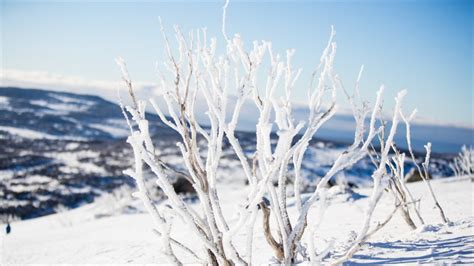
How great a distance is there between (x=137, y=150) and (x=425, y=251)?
2.80 metres

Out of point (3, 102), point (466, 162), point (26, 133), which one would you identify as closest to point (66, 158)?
point (26, 133)

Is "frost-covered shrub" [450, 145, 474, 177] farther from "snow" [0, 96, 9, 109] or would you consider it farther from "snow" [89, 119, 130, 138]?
"snow" [0, 96, 9, 109]

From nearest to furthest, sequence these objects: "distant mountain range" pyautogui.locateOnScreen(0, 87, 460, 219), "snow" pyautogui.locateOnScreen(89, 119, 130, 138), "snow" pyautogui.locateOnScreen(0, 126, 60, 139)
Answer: "distant mountain range" pyautogui.locateOnScreen(0, 87, 460, 219) → "snow" pyautogui.locateOnScreen(0, 126, 60, 139) → "snow" pyautogui.locateOnScreen(89, 119, 130, 138)

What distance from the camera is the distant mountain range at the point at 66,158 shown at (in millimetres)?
36375

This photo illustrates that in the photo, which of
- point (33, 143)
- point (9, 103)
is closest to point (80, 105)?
point (9, 103)

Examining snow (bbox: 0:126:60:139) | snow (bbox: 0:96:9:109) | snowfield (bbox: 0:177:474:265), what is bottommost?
snow (bbox: 0:126:60:139)

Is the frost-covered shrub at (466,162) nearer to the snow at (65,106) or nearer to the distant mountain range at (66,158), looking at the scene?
the distant mountain range at (66,158)

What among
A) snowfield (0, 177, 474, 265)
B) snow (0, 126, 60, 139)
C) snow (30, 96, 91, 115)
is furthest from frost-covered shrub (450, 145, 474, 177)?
snow (30, 96, 91, 115)

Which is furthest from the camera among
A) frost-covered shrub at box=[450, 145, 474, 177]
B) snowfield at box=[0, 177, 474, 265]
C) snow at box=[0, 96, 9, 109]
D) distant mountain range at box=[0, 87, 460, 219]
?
snow at box=[0, 96, 9, 109]

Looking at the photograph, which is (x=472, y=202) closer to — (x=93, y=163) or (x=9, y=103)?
(x=93, y=163)

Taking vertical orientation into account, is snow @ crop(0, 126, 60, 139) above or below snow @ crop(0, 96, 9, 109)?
below

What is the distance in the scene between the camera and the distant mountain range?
3638 centimetres

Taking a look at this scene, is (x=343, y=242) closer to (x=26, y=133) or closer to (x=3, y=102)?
(x=26, y=133)

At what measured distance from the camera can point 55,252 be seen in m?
8.61
